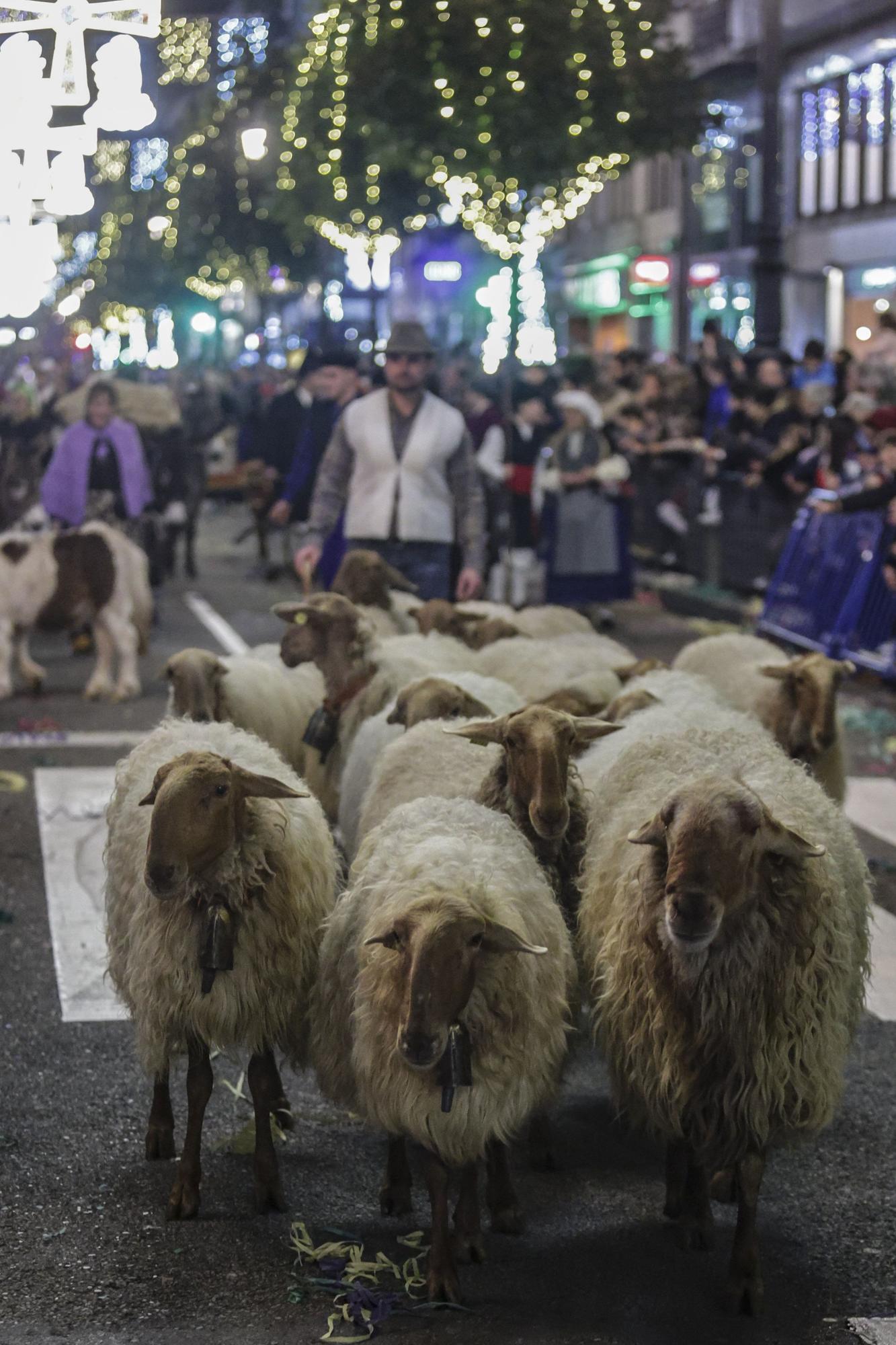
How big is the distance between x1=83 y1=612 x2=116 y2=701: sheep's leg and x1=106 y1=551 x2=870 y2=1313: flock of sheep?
7.48 m

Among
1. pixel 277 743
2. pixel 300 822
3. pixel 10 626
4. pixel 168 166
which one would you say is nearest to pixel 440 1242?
pixel 300 822

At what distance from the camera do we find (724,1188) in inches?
217

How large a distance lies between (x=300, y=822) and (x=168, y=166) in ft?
141

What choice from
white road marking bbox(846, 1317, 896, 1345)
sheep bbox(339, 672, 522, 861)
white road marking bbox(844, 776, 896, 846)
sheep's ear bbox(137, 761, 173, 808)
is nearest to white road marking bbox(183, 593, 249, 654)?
white road marking bbox(844, 776, 896, 846)

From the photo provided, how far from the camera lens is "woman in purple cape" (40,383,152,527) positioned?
51.0ft

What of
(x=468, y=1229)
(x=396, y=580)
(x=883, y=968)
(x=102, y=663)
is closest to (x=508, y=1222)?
(x=468, y=1229)

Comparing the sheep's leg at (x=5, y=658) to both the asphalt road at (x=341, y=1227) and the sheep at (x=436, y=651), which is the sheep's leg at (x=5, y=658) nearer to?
the sheep at (x=436, y=651)

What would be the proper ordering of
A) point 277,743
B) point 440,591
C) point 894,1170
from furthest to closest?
point 440,591
point 277,743
point 894,1170

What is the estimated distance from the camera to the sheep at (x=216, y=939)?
17.3 feet

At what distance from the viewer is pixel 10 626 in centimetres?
1380

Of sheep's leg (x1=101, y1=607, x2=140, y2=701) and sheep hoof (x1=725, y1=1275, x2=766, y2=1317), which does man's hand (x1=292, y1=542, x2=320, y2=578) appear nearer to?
sheep's leg (x1=101, y1=607, x2=140, y2=701)

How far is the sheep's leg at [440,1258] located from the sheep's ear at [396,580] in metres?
5.30

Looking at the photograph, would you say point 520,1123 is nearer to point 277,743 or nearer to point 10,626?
point 277,743

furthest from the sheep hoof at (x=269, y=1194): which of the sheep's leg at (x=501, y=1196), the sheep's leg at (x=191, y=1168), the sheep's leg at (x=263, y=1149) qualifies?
the sheep's leg at (x=501, y=1196)
